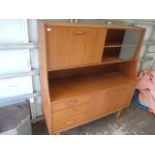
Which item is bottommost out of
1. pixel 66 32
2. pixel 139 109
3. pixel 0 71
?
pixel 139 109

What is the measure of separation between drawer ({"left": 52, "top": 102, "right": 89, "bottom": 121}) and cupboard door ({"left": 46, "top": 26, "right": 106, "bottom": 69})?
51 cm

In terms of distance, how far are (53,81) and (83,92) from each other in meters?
0.43

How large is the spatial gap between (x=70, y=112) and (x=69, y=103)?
0.44 ft

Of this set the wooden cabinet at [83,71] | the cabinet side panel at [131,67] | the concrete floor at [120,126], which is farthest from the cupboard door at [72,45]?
the concrete floor at [120,126]

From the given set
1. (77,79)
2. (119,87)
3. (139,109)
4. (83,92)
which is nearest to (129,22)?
(119,87)

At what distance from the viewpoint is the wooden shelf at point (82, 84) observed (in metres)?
1.51

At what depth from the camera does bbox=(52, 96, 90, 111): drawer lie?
1.40 meters

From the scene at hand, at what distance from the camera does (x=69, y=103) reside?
147cm

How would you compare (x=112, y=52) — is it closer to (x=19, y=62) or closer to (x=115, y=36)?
(x=115, y=36)

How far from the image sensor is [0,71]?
150 centimetres

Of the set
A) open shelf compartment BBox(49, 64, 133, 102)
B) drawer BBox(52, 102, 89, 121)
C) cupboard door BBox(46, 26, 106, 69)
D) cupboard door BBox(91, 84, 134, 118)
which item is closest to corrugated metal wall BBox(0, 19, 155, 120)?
open shelf compartment BBox(49, 64, 133, 102)

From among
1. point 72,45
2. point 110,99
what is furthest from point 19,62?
point 110,99

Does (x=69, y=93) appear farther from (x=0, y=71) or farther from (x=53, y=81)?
(x=0, y=71)

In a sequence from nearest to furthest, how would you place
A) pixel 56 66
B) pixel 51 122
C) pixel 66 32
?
pixel 66 32, pixel 56 66, pixel 51 122
